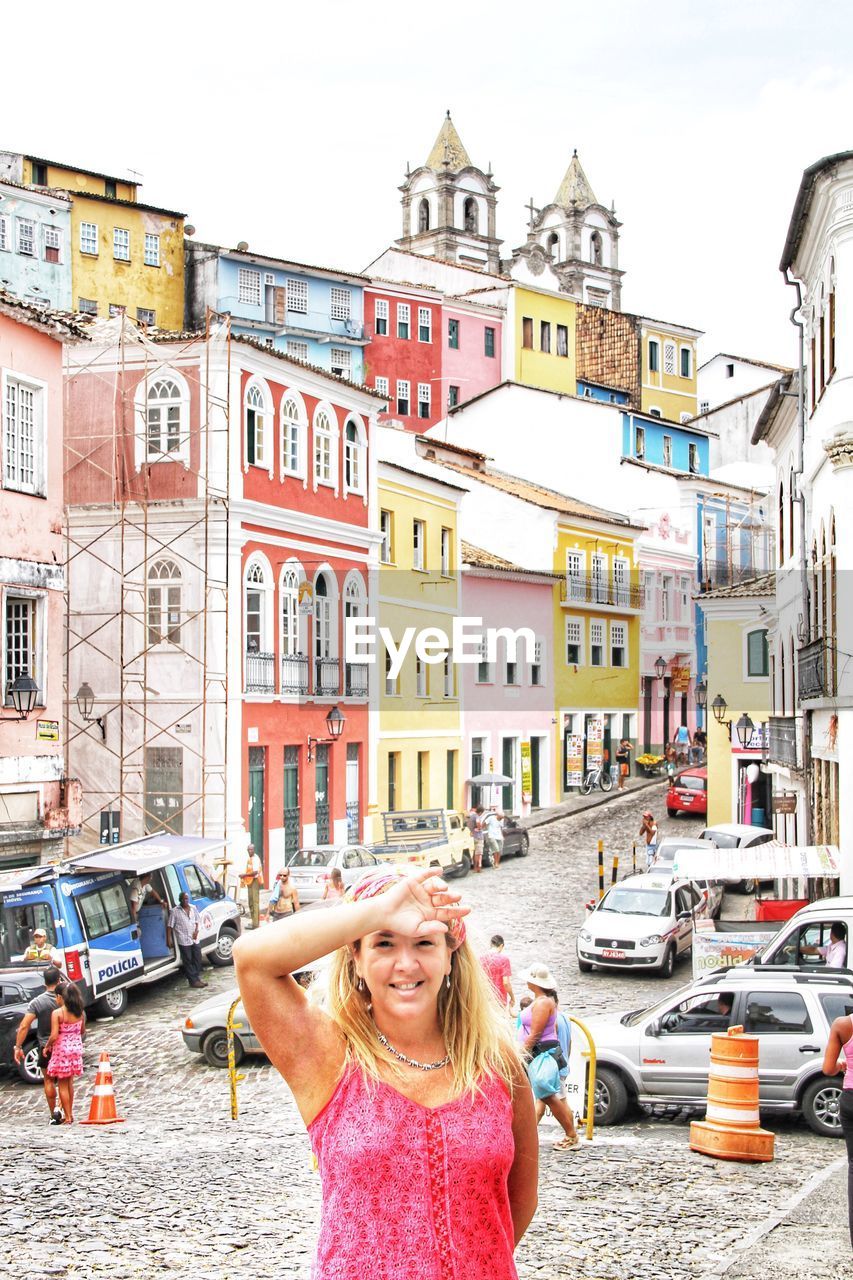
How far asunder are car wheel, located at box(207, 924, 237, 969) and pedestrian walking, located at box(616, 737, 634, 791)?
92.4 ft

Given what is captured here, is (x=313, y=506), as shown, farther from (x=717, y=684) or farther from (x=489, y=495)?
(x=489, y=495)

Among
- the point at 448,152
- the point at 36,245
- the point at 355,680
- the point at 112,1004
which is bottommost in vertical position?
the point at 112,1004

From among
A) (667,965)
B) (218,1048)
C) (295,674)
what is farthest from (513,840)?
(218,1048)

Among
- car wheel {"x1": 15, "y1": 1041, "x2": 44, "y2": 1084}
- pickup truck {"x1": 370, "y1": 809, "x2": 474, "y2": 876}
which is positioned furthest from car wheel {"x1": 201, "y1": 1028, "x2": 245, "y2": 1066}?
pickup truck {"x1": 370, "y1": 809, "x2": 474, "y2": 876}

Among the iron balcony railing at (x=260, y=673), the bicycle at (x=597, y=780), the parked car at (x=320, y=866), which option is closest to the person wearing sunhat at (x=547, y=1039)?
the parked car at (x=320, y=866)

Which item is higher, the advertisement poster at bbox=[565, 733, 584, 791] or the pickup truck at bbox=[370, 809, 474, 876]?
the advertisement poster at bbox=[565, 733, 584, 791]

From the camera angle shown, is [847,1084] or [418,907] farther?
[847,1084]

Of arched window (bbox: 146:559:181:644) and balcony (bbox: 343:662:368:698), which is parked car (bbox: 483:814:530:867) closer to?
balcony (bbox: 343:662:368:698)

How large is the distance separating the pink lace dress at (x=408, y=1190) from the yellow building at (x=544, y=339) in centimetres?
6388

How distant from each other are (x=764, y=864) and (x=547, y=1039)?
9.88 metres

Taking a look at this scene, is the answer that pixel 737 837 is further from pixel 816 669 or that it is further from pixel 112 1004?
pixel 112 1004

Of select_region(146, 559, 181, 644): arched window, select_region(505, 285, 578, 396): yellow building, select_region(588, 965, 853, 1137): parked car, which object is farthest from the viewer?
select_region(505, 285, 578, 396): yellow building

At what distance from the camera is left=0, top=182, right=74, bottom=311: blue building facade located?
51.6 meters

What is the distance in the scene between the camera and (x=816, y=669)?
79.7 feet
